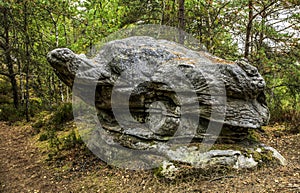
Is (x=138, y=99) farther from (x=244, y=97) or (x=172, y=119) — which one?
(x=244, y=97)

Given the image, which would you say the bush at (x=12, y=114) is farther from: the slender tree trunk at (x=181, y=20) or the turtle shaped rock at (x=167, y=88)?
the slender tree trunk at (x=181, y=20)

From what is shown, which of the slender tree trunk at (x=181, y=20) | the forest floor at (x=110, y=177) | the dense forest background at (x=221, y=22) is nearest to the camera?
the forest floor at (x=110, y=177)

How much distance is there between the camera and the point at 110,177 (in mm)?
4793

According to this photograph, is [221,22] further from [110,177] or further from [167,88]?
[110,177]

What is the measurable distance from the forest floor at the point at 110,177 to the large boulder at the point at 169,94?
43 centimetres

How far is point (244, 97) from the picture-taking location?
4934mm

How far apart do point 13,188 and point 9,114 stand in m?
6.32

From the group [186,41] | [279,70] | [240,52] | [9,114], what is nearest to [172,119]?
[186,41]

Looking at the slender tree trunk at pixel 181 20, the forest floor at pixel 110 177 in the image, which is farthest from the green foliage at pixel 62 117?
the slender tree trunk at pixel 181 20

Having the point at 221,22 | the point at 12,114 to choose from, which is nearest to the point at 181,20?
the point at 221,22

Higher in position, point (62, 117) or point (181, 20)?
point (181, 20)

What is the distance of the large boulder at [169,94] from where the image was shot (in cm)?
480

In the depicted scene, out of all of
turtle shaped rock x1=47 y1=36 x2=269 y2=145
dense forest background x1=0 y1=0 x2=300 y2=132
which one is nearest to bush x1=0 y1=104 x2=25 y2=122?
dense forest background x1=0 y1=0 x2=300 y2=132

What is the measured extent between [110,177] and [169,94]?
2.16 meters
